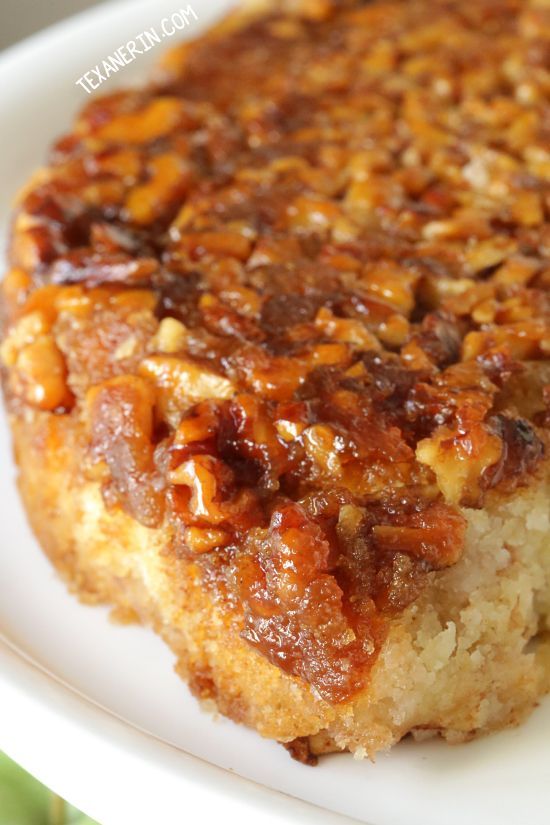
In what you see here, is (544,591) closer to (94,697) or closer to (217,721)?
(217,721)

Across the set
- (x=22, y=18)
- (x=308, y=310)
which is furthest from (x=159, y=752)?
(x=22, y=18)

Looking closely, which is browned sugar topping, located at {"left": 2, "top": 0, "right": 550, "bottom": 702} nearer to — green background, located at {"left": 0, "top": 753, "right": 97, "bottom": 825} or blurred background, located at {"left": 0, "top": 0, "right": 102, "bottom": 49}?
green background, located at {"left": 0, "top": 753, "right": 97, "bottom": 825}

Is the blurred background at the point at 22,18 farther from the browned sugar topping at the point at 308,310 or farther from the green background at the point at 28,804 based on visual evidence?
the green background at the point at 28,804

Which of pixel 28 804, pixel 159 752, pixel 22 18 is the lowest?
pixel 28 804

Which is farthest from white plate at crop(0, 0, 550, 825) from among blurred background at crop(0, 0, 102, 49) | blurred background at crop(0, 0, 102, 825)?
blurred background at crop(0, 0, 102, 49)

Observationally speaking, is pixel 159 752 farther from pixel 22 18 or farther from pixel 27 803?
pixel 22 18

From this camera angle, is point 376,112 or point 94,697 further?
point 376,112

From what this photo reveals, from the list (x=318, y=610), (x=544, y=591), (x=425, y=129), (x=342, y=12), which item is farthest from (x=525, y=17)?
(x=318, y=610)

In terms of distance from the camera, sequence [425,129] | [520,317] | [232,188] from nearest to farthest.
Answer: [520,317] < [232,188] < [425,129]
